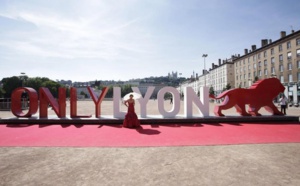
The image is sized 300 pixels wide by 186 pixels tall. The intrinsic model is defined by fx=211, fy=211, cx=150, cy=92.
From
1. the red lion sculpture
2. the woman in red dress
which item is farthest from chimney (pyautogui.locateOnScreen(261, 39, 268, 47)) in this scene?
the woman in red dress

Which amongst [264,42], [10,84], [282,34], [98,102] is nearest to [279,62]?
[282,34]

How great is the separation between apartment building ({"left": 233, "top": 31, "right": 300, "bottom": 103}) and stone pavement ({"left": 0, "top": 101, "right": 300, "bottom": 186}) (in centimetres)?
4523

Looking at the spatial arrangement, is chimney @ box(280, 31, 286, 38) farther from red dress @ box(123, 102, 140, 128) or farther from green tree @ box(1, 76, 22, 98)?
green tree @ box(1, 76, 22, 98)

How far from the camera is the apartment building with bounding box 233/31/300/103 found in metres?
46.2

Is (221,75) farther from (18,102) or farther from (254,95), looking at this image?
(18,102)

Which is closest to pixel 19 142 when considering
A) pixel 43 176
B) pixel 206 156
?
pixel 43 176

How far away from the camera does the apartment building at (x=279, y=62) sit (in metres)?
46.2

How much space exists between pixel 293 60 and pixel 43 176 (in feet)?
181

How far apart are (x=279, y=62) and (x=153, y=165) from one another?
56.7 meters

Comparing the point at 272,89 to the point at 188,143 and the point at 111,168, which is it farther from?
the point at 111,168

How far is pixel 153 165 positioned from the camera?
5902 mm

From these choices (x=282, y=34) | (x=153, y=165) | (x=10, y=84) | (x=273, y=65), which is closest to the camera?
(x=153, y=165)

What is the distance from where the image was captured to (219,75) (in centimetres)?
9119

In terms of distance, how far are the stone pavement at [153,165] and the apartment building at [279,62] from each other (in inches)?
1781
